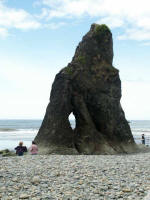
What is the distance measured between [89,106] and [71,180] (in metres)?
16.8

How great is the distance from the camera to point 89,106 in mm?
30328

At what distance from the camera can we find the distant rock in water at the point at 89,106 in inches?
1110

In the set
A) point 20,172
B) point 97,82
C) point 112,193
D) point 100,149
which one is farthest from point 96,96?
point 112,193

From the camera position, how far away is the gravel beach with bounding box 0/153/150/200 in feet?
38.8

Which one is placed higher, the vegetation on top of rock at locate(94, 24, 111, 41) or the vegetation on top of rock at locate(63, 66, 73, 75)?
the vegetation on top of rock at locate(94, 24, 111, 41)

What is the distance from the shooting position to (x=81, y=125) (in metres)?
29.5

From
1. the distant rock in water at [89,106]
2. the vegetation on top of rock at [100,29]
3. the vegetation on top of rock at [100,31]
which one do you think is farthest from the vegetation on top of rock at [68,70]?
the vegetation on top of rock at [100,29]

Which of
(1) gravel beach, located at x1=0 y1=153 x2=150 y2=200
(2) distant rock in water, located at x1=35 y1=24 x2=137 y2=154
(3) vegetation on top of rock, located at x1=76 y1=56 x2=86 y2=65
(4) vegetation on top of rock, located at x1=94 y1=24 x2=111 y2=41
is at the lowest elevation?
(1) gravel beach, located at x1=0 y1=153 x2=150 y2=200

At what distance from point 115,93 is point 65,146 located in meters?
7.16

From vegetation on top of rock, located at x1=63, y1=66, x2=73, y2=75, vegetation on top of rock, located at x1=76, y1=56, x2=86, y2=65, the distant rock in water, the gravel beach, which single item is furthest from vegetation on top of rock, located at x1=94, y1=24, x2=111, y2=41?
the gravel beach

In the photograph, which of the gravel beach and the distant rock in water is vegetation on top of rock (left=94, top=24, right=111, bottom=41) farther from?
the gravel beach

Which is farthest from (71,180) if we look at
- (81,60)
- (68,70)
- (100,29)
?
(100,29)

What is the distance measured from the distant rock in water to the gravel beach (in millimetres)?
10179

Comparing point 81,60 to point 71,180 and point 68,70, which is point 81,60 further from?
point 71,180
